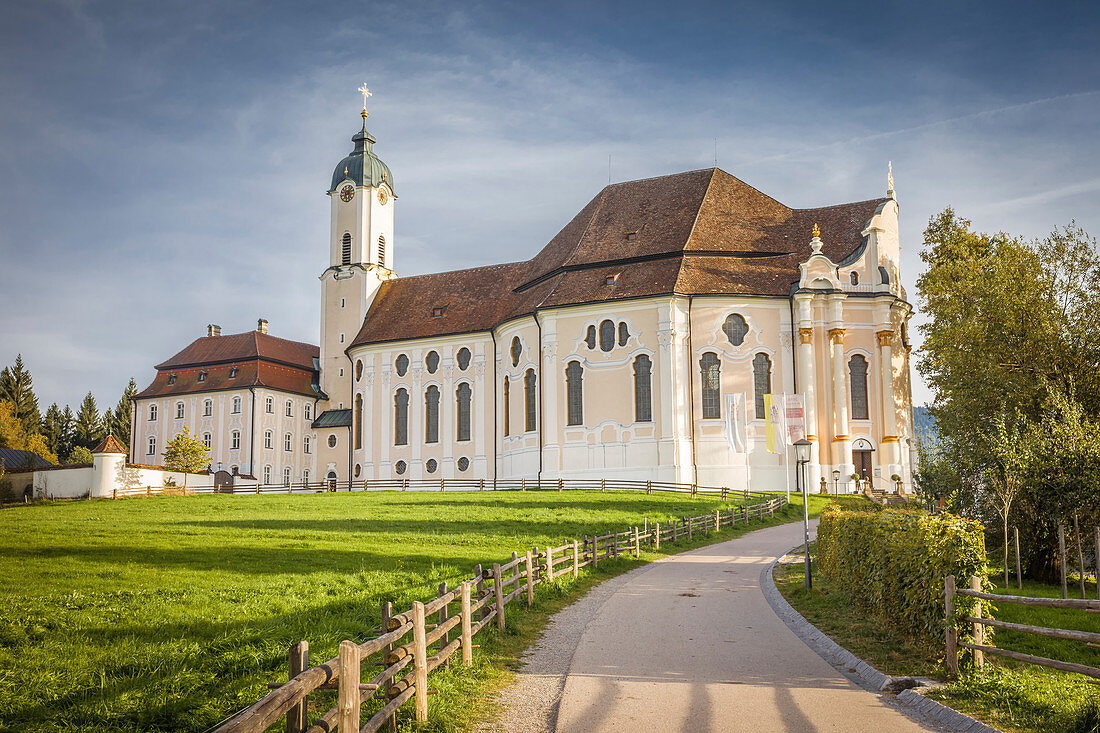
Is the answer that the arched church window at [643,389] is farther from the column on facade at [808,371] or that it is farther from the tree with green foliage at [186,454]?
A: the tree with green foliage at [186,454]

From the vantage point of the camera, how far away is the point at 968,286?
102 ft

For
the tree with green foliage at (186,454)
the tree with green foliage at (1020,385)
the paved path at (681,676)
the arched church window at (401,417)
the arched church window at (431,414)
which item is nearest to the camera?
the paved path at (681,676)

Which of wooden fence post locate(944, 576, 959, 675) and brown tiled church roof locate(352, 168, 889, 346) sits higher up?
brown tiled church roof locate(352, 168, 889, 346)

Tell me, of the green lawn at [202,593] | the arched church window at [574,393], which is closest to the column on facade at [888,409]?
the arched church window at [574,393]

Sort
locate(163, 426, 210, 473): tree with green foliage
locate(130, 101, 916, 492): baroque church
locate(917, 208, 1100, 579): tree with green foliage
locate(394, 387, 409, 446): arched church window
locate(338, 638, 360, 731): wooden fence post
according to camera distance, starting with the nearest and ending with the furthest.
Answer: locate(338, 638, 360, 731): wooden fence post < locate(917, 208, 1100, 579): tree with green foliage < locate(130, 101, 916, 492): baroque church < locate(163, 426, 210, 473): tree with green foliage < locate(394, 387, 409, 446): arched church window

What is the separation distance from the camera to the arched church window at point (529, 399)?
50.6 meters

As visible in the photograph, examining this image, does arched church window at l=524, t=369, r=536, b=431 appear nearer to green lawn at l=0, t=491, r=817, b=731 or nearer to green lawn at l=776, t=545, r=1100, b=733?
green lawn at l=0, t=491, r=817, b=731

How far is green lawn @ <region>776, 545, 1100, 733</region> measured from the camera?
8547 millimetres

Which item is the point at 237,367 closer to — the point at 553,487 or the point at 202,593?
the point at 553,487

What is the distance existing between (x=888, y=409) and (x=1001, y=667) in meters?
39.5

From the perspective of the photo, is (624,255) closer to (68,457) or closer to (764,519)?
(764,519)

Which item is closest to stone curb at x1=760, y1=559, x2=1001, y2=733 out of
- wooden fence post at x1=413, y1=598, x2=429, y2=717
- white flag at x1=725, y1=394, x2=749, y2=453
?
wooden fence post at x1=413, y1=598, x2=429, y2=717

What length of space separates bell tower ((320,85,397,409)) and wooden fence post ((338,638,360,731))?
191 feet

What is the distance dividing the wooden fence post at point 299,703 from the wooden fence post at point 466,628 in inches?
173
